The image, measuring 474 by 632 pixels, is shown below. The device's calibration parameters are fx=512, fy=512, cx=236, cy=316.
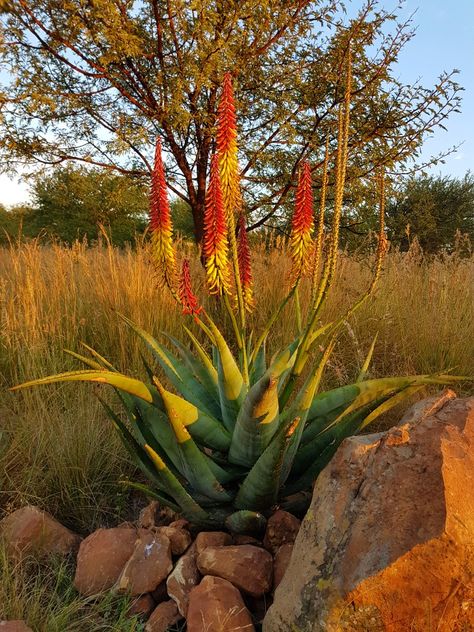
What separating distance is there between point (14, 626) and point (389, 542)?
1.16 m

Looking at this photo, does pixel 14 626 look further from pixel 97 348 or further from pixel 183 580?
pixel 97 348

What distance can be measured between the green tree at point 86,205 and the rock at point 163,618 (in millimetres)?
3584

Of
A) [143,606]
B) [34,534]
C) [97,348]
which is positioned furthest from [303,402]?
[97,348]

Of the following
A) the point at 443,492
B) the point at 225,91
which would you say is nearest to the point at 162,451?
the point at 443,492

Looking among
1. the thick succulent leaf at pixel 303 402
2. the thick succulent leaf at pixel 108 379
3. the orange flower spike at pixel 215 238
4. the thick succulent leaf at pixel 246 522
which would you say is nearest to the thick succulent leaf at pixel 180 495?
the thick succulent leaf at pixel 246 522

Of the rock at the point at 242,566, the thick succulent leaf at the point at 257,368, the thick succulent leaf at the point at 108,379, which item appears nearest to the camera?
the thick succulent leaf at the point at 108,379

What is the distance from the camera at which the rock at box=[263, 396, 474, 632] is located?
1.27 meters

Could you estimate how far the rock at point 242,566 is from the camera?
1671mm

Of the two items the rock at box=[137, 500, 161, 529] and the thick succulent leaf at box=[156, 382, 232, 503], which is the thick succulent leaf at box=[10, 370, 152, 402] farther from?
the rock at box=[137, 500, 161, 529]

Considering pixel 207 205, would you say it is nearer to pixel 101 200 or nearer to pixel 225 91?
pixel 225 91

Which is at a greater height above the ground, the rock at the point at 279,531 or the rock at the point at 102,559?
the rock at the point at 279,531

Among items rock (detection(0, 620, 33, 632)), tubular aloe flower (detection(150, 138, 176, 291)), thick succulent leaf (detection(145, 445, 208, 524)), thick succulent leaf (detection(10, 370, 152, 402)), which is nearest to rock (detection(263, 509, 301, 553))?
thick succulent leaf (detection(145, 445, 208, 524))

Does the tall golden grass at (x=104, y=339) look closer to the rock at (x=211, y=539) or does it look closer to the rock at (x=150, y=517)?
the rock at (x=150, y=517)

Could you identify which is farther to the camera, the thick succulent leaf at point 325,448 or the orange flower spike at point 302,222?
the orange flower spike at point 302,222
